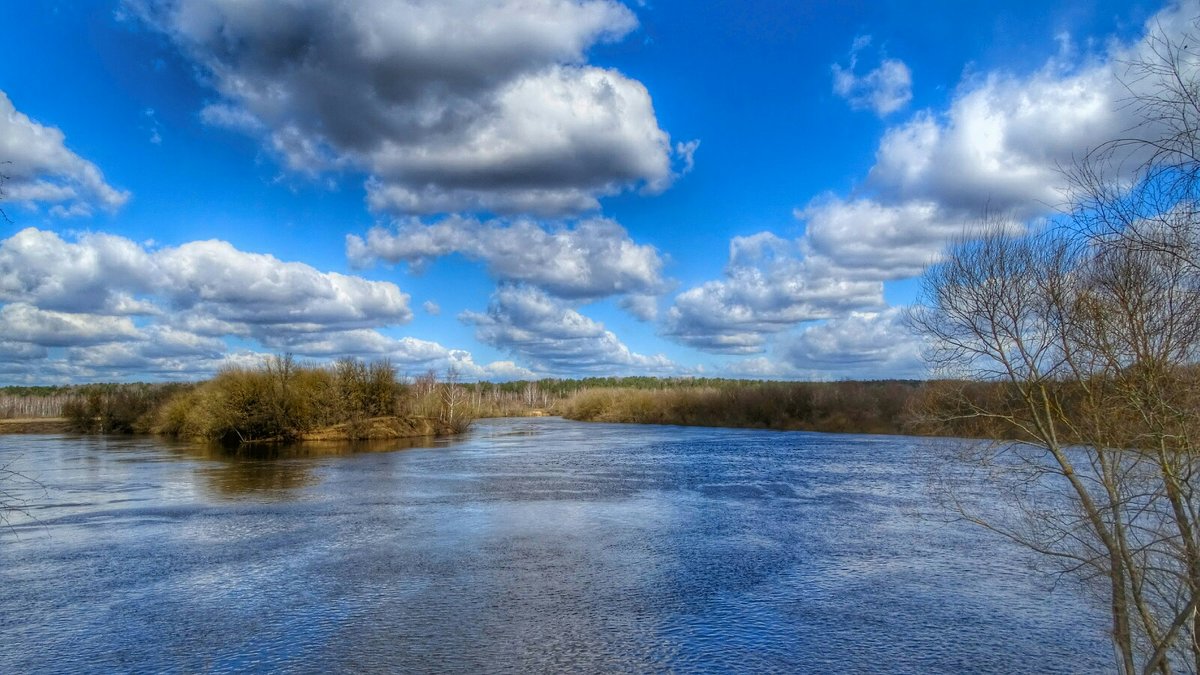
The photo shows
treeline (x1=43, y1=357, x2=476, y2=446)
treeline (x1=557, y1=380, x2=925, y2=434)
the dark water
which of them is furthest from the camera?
treeline (x1=557, y1=380, x2=925, y2=434)

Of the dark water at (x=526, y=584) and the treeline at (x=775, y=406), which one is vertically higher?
the treeline at (x=775, y=406)

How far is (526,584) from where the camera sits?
12258 mm

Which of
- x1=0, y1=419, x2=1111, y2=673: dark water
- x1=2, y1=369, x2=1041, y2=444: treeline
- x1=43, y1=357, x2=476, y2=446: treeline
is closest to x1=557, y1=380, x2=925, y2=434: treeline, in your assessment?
x1=2, y1=369, x2=1041, y2=444: treeline

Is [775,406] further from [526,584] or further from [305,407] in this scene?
[526,584]

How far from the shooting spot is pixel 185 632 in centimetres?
Result: 993

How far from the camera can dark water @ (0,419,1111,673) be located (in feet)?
30.1

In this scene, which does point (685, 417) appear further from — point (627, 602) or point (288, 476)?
point (627, 602)

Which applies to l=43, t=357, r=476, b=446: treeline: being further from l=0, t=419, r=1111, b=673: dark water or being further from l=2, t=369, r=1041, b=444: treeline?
l=0, t=419, r=1111, b=673: dark water

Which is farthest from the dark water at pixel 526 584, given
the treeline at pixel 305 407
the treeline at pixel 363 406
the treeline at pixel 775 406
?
the treeline at pixel 775 406

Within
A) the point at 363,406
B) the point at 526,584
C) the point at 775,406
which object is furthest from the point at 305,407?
the point at 526,584

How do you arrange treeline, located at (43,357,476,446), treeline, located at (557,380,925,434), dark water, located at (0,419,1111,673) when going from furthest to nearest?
treeline, located at (557,380,925,434), treeline, located at (43,357,476,446), dark water, located at (0,419,1111,673)

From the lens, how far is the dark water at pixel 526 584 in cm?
917

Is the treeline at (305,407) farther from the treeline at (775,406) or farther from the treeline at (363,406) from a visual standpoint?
the treeline at (775,406)

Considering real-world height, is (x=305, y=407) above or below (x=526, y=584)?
above
